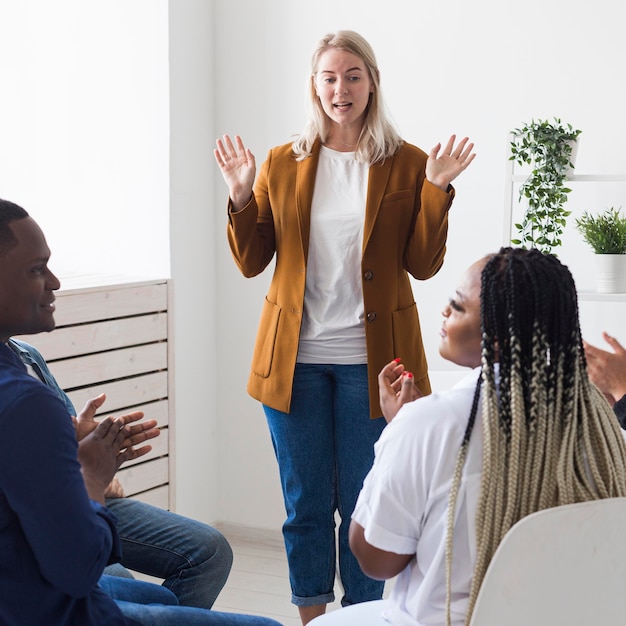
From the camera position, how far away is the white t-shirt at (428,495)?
1.21 meters

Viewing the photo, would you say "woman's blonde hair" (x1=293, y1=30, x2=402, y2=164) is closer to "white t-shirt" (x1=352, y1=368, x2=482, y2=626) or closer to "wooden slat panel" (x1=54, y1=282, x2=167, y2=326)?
"wooden slat panel" (x1=54, y1=282, x2=167, y2=326)

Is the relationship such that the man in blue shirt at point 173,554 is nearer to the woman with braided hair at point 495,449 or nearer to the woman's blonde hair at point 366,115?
the woman with braided hair at point 495,449

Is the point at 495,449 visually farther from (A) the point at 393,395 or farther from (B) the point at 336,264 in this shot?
(B) the point at 336,264

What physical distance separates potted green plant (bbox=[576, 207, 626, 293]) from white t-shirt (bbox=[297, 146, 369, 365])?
0.70 metres

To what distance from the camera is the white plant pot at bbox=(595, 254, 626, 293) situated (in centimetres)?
249

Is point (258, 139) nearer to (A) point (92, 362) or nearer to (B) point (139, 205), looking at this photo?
(B) point (139, 205)

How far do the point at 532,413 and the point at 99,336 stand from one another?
1709 millimetres

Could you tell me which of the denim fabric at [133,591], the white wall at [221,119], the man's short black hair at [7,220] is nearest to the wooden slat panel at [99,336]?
the white wall at [221,119]

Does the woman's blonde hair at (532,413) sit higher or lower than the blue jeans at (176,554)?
higher

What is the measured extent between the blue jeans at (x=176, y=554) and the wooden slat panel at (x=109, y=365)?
738mm

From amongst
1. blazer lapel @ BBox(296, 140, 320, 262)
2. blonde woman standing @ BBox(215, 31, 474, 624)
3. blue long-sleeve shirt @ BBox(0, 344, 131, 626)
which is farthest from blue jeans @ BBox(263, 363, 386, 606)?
blue long-sleeve shirt @ BBox(0, 344, 131, 626)

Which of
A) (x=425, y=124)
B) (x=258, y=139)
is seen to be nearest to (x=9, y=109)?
(x=258, y=139)

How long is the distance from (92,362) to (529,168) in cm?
138

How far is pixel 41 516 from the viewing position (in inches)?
44.3
